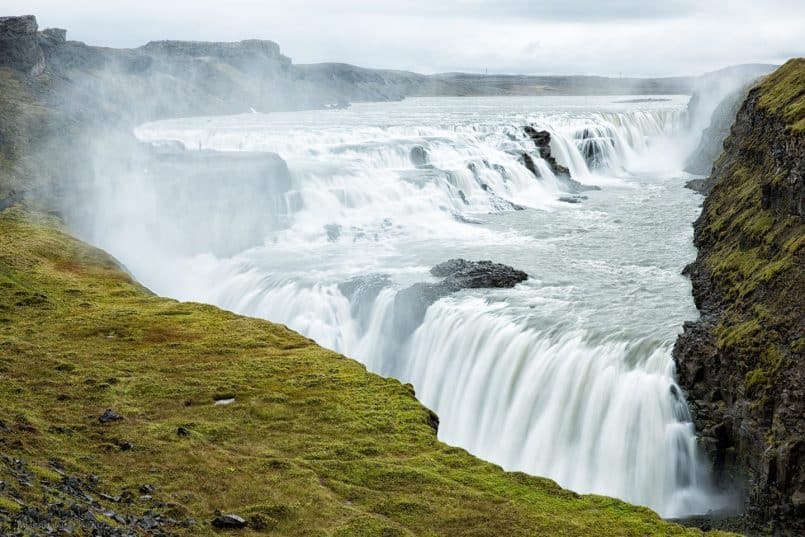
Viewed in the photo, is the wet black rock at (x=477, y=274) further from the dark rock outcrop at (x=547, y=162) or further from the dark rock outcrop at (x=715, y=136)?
the dark rock outcrop at (x=715, y=136)

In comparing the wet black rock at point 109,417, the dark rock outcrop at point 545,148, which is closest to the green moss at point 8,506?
the wet black rock at point 109,417

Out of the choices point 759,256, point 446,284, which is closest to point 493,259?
point 446,284

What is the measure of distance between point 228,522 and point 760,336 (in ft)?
58.5

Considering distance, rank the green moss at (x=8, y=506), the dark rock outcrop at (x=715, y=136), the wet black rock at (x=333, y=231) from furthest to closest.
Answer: the dark rock outcrop at (x=715, y=136)
the wet black rock at (x=333, y=231)
the green moss at (x=8, y=506)

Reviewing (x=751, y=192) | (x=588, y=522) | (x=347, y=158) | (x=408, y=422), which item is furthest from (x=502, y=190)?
(x=588, y=522)

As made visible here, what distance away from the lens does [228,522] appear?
16688 mm

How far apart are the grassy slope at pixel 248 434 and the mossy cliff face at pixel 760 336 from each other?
623 centimetres

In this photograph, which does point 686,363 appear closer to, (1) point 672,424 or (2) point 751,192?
(1) point 672,424

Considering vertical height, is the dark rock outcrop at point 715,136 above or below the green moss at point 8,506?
above

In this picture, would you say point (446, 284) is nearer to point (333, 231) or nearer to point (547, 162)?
point (333, 231)

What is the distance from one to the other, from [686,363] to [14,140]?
50284 millimetres

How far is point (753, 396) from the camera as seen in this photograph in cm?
2511

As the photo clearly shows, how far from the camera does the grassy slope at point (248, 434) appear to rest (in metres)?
17.6

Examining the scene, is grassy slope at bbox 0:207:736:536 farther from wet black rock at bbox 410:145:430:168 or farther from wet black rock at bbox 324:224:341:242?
wet black rock at bbox 410:145:430:168
